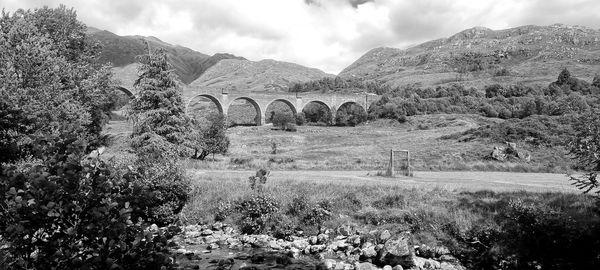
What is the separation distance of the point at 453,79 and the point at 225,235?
163m

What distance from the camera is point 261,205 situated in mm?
15250

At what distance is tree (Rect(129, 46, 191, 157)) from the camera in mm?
21734

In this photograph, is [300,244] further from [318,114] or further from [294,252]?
[318,114]

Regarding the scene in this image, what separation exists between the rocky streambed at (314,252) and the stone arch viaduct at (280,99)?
7489cm

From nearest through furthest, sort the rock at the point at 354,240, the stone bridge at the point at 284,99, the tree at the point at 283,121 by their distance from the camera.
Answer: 1. the rock at the point at 354,240
2. the tree at the point at 283,121
3. the stone bridge at the point at 284,99

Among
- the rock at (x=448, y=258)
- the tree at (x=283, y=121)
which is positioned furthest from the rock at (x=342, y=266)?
the tree at (x=283, y=121)

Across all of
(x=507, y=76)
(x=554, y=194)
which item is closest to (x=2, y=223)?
(x=554, y=194)

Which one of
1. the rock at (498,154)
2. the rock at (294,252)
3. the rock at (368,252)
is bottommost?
the rock at (294,252)

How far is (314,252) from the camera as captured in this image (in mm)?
12609

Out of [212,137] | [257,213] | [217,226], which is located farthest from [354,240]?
[212,137]

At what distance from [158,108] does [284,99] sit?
254ft

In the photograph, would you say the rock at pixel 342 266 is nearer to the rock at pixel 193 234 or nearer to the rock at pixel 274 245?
the rock at pixel 274 245

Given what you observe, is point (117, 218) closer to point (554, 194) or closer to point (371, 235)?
point (371, 235)

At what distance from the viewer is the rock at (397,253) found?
11.1m
